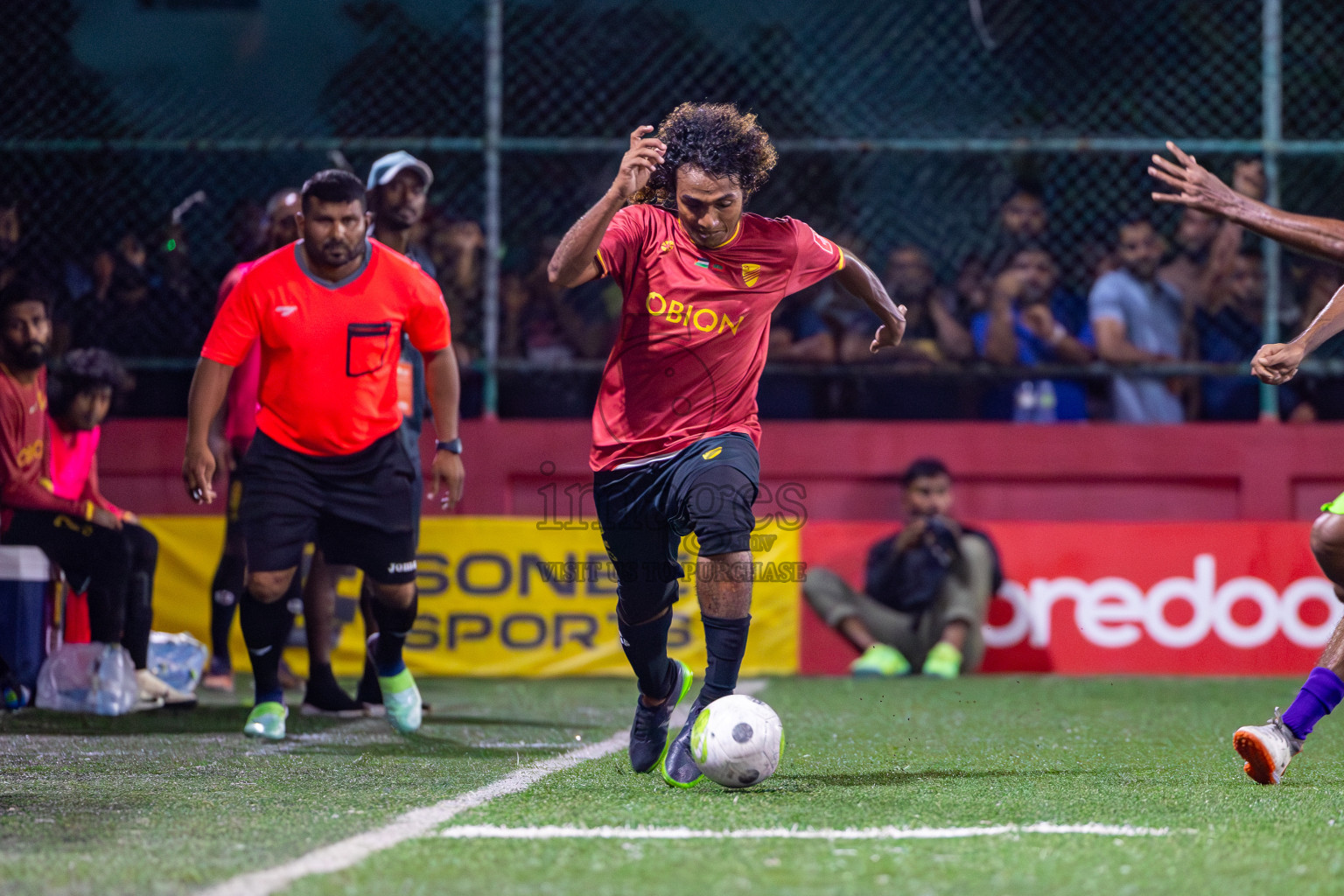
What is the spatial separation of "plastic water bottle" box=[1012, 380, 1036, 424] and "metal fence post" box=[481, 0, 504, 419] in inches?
128

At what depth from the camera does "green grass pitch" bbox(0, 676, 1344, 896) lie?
3.14m

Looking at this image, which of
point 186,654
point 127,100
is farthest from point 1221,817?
point 127,100

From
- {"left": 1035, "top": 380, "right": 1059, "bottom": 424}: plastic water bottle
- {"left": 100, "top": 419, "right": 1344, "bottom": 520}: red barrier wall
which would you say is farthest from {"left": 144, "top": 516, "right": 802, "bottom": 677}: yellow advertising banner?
{"left": 1035, "top": 380, "right": 1059, "bottom": 424}: plastic water bottle

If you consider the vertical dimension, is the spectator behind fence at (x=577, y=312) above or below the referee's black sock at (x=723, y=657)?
above

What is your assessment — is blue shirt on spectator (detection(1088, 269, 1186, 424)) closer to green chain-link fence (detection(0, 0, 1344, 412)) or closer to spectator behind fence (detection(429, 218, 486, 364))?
green chain-link fence (detection(0, 0, 1344, 412))

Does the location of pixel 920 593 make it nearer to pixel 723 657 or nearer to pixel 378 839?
pixel 723 657

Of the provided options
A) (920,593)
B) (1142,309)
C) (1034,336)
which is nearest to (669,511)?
(920,593)

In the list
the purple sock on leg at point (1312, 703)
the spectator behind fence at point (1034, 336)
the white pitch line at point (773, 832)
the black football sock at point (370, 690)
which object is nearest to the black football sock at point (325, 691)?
the black football sock at point (370, 690)

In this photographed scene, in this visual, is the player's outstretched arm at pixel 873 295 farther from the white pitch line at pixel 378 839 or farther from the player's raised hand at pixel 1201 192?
the white pitch line at pixel 378 839

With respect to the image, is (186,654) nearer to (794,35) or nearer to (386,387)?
(386,387)

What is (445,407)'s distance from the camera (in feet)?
20.3

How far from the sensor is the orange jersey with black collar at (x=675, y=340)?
16.0 ft

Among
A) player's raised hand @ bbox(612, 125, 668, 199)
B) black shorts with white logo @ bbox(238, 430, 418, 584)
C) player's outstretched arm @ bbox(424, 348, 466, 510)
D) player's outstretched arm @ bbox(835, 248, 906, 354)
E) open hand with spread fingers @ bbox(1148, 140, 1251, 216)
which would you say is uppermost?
open hand with spread fingers @ bbox(1148, 140, 1251, 216)

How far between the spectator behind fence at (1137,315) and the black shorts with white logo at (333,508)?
5.31 m
